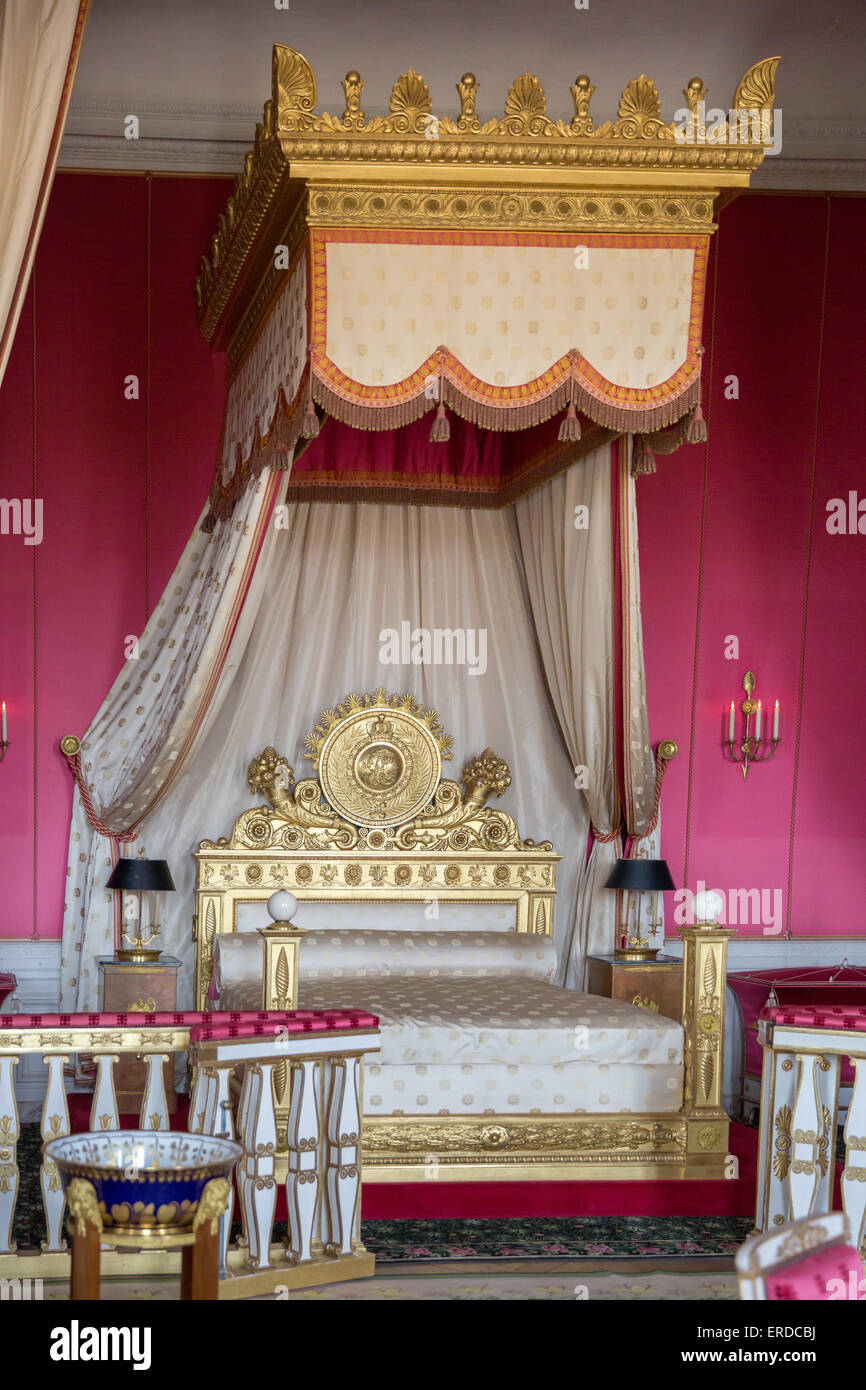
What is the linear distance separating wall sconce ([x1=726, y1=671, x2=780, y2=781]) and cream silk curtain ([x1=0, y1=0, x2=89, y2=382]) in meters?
4.69

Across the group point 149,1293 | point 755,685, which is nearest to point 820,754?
point 755,685

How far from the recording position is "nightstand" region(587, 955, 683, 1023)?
670cm

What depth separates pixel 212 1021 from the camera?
434cm

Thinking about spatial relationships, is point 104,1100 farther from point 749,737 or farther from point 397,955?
point 749,737

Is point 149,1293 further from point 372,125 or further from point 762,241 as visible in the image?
point 762,241

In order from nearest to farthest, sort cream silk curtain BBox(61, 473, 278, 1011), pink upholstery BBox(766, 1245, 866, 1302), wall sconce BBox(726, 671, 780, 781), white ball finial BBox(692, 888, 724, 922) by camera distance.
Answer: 1. pink upholstery BBox(766, 1245, 866, 1302)
2. white ball finial BBox(692, 888, 724, 922)
3. cream silk curtain BBox(61, 473, 278, 1011)
4. wall sconce BBox(726, 671, 780, 781)

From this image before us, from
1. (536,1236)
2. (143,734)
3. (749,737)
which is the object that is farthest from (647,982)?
(143,734)

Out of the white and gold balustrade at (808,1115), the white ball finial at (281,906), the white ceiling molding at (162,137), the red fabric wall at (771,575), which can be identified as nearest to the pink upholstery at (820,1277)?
the white and gold balustrade at (808,1115)

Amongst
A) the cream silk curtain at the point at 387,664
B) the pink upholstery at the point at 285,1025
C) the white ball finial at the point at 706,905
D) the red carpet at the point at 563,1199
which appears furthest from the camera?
the cream silk curtain at the point at 387,664

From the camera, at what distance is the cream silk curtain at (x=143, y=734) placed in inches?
249

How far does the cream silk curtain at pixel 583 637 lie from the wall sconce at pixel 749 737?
37.3 inches

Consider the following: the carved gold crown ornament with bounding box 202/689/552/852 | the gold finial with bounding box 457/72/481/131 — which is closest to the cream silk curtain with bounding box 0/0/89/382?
the gold finial with bounding box 457/72/481/131

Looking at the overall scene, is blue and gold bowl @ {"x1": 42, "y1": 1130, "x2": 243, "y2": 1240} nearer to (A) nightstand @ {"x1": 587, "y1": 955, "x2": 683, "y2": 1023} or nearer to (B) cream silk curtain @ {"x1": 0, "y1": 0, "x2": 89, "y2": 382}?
(B) cream silk curtain @ {"x1": 0, "y1": 0, "x2": 89, "y2": 382}

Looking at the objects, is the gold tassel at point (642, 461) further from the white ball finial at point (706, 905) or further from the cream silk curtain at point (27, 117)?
the cream silk curtain at point (27, 117)
